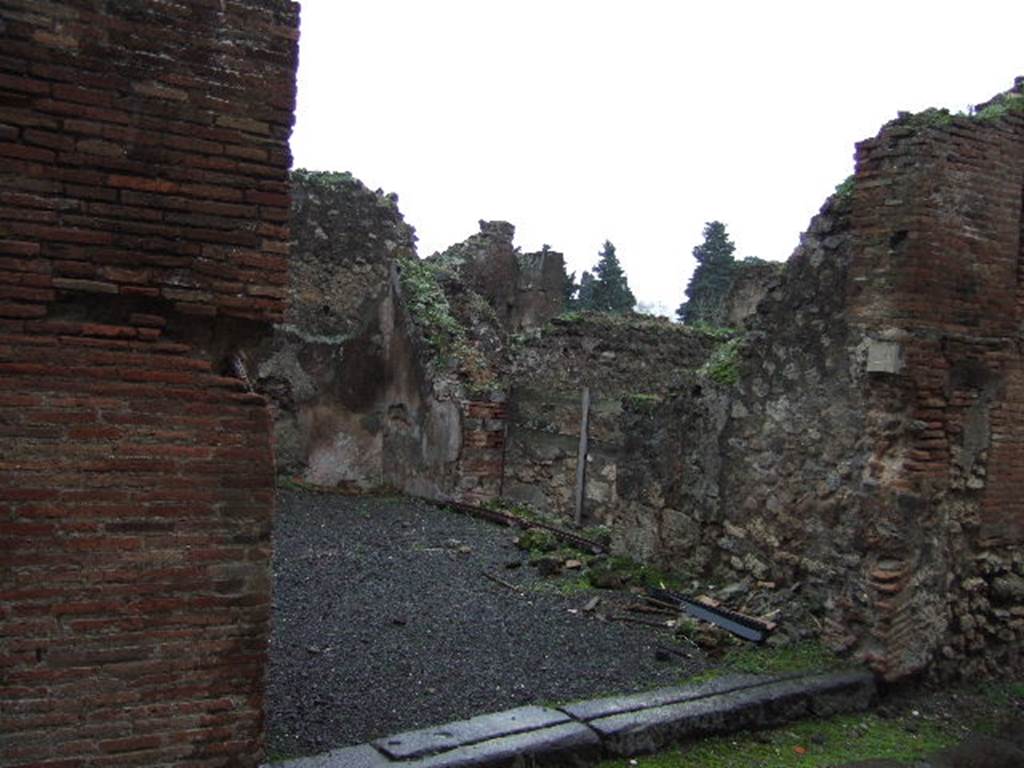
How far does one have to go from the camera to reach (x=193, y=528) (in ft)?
11.7

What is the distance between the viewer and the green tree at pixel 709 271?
34281 mm

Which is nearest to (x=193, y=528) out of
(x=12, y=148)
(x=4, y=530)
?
(x=4, y=530)

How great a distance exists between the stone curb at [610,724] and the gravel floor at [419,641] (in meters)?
0.19

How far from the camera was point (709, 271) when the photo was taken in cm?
3519

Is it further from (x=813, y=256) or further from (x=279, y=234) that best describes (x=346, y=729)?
(x=813, y=256)

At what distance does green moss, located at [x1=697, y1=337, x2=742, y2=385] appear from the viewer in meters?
7.16

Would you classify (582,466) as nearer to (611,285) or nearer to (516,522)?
(516,522)

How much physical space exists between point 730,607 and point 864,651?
3.36 feet

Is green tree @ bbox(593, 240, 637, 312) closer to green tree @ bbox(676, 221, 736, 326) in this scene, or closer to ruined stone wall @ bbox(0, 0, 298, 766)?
green tree @ bbox(676, 221, 736, 326)

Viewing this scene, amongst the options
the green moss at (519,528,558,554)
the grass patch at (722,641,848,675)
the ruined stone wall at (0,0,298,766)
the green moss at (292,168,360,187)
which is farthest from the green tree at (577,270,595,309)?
the ruined stone wall at (0,0,298,766)

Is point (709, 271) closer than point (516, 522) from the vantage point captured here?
No

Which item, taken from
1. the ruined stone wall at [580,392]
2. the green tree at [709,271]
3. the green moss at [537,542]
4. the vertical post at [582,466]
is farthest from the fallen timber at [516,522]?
the green tree at [709,271]

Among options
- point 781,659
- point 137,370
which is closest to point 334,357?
point 781,659

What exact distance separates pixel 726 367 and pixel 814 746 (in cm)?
301
